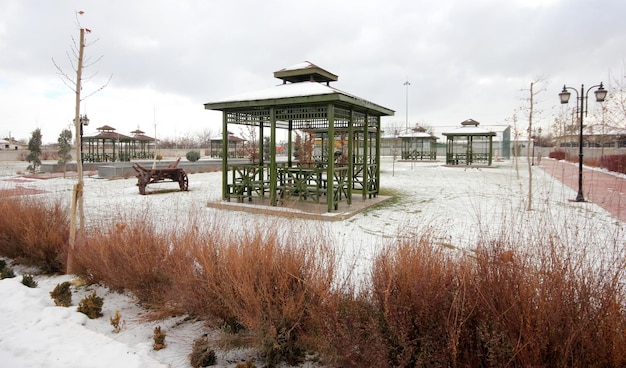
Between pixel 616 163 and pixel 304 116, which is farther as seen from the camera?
pixel 616 163

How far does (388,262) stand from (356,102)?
214 inches

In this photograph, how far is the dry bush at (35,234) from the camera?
16.5 ft

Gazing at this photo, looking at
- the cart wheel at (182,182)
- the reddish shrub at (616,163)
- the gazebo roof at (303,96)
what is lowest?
the cart wheel at (182,182)

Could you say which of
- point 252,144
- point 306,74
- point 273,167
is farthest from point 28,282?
point 252,144

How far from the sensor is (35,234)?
5074 mm

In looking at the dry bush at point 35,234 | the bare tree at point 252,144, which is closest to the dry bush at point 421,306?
the dry bush at point 35,234

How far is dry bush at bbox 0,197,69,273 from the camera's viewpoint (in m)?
5.04

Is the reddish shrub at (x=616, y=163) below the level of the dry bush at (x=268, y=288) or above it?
above

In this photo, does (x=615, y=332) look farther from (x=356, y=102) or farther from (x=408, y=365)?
(x=356, y=102)

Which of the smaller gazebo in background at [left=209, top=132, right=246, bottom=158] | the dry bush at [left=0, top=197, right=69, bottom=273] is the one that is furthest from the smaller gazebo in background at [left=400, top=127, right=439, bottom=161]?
the dry bush at [left=0, top=197, right=69, bottom=273]

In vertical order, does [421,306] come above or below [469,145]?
below

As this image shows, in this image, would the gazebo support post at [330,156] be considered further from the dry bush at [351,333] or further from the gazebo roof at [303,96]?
the dry bush at [351,333]

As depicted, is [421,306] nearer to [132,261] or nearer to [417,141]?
[132,261]

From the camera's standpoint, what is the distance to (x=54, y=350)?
10.2 ft
